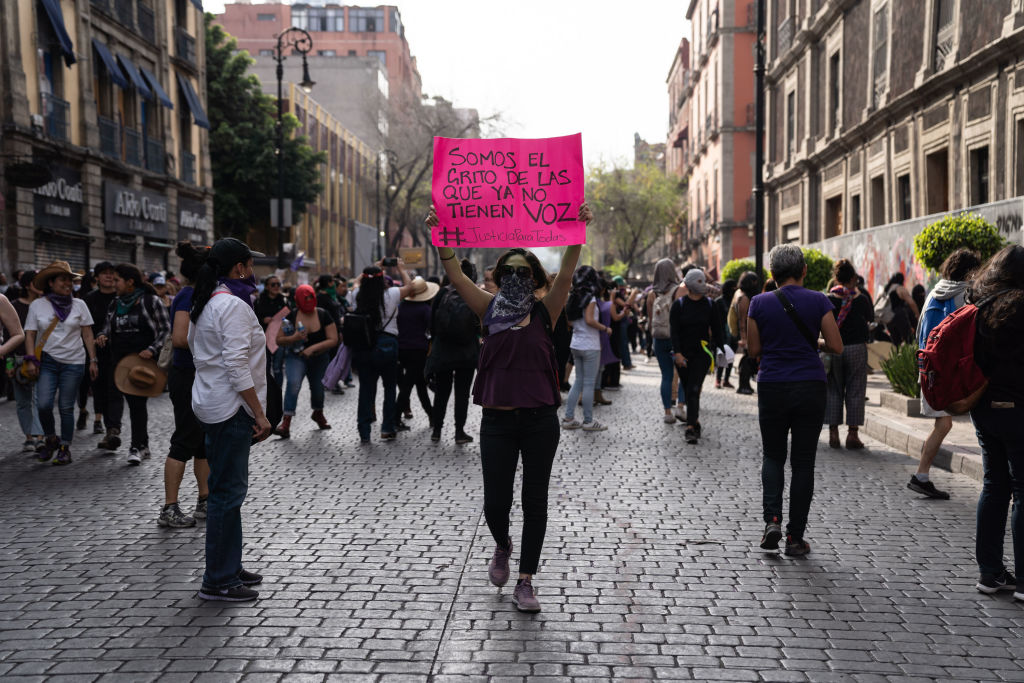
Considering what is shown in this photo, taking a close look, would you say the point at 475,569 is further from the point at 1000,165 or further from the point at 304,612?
the point at 1000,165

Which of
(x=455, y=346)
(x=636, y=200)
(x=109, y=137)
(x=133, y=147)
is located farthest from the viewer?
(x=636, y=200)

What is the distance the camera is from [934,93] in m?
19.7

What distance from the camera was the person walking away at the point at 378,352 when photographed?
10797 millimetres

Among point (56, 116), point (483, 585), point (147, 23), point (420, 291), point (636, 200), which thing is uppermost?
point (147, 23)

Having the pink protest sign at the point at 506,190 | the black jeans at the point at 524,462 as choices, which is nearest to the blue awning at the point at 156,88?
the pink protest sign at the point at 506,190

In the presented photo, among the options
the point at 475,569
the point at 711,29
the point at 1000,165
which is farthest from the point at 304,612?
the point at 711,29

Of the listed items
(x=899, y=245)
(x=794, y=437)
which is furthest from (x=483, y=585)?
(x=899, y=245)

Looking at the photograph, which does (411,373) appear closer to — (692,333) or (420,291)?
(420,291)

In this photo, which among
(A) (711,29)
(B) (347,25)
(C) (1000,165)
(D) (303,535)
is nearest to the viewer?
(D) (303,535)

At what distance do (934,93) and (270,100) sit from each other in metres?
32.8

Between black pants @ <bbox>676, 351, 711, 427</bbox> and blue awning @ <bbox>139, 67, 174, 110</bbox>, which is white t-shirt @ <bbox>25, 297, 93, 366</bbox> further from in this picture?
blue awning @ <bbox>139, 67, 174, 110</bbox>

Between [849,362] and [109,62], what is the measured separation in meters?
23.8

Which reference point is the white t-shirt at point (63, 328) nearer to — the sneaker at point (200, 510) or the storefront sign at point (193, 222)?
the sneaker at point (200, 510)

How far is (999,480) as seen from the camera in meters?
5.34
